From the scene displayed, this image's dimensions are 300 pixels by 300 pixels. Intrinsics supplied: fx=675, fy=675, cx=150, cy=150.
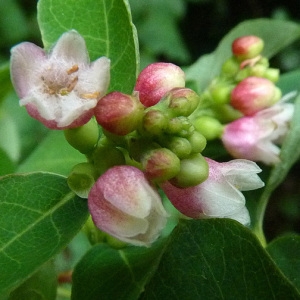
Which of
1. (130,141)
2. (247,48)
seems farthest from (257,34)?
(130,141)

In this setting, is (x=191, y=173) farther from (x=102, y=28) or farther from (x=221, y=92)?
(x=221, y=92)

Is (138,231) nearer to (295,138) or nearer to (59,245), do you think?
(59,245)

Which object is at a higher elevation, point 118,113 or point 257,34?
point 118,113

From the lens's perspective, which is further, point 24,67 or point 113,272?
point 113,272

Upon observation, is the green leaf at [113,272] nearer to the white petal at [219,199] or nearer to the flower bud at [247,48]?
the white petal at [219,199]

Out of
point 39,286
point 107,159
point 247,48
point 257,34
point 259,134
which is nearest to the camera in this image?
point 107,159

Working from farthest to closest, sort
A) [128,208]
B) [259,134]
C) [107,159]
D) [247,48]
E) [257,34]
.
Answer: [257,34] < [247,48] < [259,134] < [107,159] < [128,208]

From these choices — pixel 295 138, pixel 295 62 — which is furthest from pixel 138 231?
pixel 295 62
